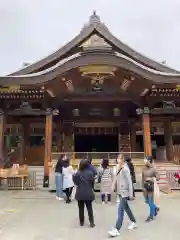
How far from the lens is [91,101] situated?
1670 centimetres

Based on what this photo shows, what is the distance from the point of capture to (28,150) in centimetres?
1833

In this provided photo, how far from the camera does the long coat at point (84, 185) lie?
6478mm

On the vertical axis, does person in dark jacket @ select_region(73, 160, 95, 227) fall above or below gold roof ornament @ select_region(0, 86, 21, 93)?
below

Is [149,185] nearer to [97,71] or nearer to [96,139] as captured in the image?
[97,71]

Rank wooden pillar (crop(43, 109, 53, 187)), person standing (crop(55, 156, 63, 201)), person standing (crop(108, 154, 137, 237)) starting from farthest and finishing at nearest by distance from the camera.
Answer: wooden pillar (crop(43, 109, 53, 187)) → person standing (crop(55, 156, 63, 201)) → person standing (crop(108, 154, 137, 237))

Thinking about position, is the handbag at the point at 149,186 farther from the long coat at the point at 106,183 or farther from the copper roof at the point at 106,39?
the copper roof at the point at 106,39

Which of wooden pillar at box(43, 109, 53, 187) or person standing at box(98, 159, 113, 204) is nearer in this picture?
person standing at box(98, 159, 113, 204)

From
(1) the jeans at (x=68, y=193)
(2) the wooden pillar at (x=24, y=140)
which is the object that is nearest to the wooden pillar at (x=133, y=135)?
(2) the wooden pillar at (x=24, y=140)

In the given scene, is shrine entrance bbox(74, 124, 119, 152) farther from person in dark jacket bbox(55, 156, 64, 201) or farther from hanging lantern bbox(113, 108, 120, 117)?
person in dark jacket bbox(55, 156, 64, 201)

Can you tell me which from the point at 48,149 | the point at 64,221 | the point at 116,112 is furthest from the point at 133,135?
the point at 64,221

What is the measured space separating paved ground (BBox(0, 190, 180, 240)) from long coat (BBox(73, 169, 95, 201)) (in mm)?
691

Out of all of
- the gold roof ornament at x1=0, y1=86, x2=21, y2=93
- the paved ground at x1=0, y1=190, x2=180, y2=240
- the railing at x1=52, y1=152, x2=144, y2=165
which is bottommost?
the paved ground at x1=0, y1=190, x2=180, y2=240

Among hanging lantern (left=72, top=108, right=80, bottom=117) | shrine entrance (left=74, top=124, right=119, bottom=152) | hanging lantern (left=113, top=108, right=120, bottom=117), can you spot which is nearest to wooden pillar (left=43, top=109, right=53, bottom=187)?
hanging lantern (left=72, top=108, right=80, bottom=117)

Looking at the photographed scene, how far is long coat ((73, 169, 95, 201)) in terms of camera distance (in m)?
6.48
